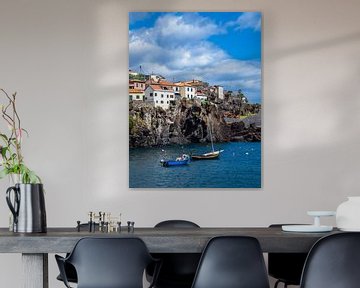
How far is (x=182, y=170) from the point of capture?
18.2ft

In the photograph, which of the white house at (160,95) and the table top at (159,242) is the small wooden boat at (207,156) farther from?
the table top at (159,242)

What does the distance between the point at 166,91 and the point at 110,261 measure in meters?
2.48

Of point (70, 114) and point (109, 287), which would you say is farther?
point (70, 114)

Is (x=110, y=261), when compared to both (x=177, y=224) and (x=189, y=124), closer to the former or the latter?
(x=177, y=224)

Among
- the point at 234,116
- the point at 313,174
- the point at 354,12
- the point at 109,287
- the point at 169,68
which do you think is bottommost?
the point at 109,287

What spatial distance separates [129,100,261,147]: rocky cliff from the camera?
5.57m

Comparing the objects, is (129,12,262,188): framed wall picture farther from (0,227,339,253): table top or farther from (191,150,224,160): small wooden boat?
(0,227,339,253): table top

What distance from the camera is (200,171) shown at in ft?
18.2

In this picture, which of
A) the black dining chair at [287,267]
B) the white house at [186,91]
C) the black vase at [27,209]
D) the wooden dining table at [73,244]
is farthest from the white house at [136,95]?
the wooden dining table at [73,244]

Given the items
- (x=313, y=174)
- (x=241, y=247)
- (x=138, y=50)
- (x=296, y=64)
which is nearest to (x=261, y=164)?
(x=313, y=174)

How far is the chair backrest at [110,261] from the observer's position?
Answer: 334 cm

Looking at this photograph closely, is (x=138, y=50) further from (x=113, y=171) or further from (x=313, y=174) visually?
(x=313, y=174)

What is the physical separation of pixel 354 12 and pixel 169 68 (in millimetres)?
1569

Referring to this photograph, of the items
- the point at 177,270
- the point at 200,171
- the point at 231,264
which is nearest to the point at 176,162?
the point at 200,171
